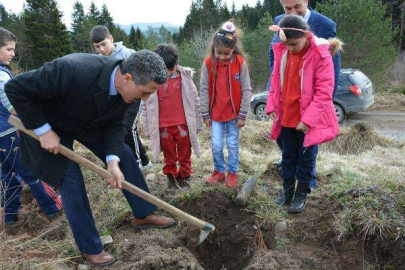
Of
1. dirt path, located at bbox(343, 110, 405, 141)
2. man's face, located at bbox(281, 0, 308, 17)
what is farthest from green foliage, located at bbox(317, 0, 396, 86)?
man's face, located at bbox(281, 0, 308, 17)

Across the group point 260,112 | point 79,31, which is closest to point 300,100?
point 260,112

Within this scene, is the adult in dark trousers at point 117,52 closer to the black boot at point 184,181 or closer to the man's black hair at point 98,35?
the man's black hair at point 98,35

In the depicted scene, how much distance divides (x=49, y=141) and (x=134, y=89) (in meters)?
0.74

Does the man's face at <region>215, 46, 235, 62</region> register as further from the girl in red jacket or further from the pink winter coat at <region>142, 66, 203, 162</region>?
the pink winter coat at <region>142, 66, 203, 162</region>

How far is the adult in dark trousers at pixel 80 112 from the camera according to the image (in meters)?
2.19

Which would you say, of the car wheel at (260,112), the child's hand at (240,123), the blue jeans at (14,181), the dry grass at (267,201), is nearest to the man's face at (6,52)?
the blue jeans at (14,181)

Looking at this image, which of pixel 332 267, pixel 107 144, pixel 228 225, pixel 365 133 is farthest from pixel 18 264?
pixel 365 133

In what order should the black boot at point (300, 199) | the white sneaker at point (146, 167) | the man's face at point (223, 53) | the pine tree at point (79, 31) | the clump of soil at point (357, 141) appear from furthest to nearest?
the pine tree at point (79, 31) → the clump of soil at point (357, 141) → the white sneaker at point (146, 167) → the man's face at point (223, 53) → the black boot at point (300, 199)

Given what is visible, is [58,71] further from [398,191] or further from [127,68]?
[398,191]

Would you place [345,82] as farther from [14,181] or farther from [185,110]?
[14,181]

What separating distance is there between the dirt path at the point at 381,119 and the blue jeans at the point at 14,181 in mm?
9260

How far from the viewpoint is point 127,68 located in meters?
2.23

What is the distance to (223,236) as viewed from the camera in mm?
3113

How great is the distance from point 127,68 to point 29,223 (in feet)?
7.38
